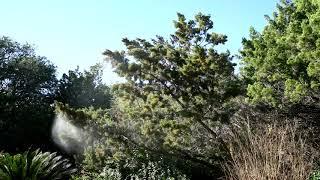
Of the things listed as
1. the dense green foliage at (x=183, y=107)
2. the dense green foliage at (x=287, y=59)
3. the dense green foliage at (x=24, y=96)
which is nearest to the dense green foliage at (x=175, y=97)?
the dense green foliage at (x=183, y=107)

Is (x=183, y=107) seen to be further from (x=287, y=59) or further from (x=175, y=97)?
(x=287, y=59)

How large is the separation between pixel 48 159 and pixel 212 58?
21.9 feet

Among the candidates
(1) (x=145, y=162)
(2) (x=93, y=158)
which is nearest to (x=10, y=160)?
(2) (x=93, y=158)

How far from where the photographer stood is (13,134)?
3014 cm

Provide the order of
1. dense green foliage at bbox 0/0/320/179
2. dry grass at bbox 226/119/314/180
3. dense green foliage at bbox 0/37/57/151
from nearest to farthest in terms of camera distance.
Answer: dry grass at bbox 226/119/314/180 → dense green foliage at bbox 0/0/320/179 → dense green foliage at bbox 0/37/57/151

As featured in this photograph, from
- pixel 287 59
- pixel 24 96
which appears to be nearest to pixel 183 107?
pixel 287 59

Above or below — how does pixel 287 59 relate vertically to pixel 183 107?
above

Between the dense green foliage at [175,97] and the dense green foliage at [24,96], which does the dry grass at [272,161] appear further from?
the dense green foliage at [24,96]

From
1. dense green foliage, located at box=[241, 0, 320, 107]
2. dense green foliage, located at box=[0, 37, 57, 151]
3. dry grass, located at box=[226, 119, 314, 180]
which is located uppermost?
dense green foliage, located at box=[0, 37, 57, 151]

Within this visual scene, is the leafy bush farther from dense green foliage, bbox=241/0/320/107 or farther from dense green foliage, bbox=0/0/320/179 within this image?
dense green foliage, bbox=241/0/320/107

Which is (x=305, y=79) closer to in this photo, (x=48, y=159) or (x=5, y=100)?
(x=48, y=159)

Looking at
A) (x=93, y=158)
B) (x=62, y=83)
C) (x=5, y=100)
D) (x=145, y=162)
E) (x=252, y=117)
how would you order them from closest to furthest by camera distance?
(x=252, y=117) → (x=145, y=162) → (x=93, y=158) → (x=5, y=100) → (x=62, y=83)

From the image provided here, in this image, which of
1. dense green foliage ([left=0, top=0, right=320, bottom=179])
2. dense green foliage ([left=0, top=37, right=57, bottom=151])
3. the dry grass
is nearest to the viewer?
the dry grass

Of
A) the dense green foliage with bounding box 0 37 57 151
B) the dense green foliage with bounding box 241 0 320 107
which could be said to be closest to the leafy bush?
the dense green foliage with bounding box 241 0 320 107
